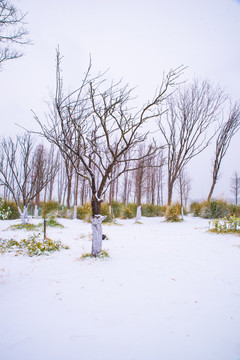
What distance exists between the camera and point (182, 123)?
1202cm

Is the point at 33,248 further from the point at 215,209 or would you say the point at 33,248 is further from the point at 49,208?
the point at 215,209

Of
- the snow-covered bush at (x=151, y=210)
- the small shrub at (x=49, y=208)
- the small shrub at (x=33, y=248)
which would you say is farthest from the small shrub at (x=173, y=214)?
the small shrub at (x=33, y=248)

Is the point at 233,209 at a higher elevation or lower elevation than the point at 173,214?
higher

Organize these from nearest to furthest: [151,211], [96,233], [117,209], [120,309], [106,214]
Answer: [120,309]
[96,233]
[106,214]
[117,209]
[151,211]

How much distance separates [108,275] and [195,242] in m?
3.56

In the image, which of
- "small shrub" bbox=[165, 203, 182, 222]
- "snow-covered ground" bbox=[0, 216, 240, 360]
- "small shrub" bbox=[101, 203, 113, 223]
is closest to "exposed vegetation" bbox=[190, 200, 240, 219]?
"small shrub" bbox=[165, 203, 182, 222]

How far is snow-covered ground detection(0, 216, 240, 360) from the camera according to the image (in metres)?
1.55

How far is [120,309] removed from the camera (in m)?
2.13

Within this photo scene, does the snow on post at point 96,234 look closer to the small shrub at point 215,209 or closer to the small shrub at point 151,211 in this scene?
the small shrub at point 215,209

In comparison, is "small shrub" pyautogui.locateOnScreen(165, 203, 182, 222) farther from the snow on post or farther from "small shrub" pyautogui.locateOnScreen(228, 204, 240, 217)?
the snow on post

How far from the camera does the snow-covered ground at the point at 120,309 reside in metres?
1.55

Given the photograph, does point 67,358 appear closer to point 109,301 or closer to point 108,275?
point 109,301

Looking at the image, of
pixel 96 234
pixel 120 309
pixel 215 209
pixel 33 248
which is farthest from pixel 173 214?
pixel 120 309

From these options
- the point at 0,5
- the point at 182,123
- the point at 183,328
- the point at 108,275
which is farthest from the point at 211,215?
the point at 0,5
